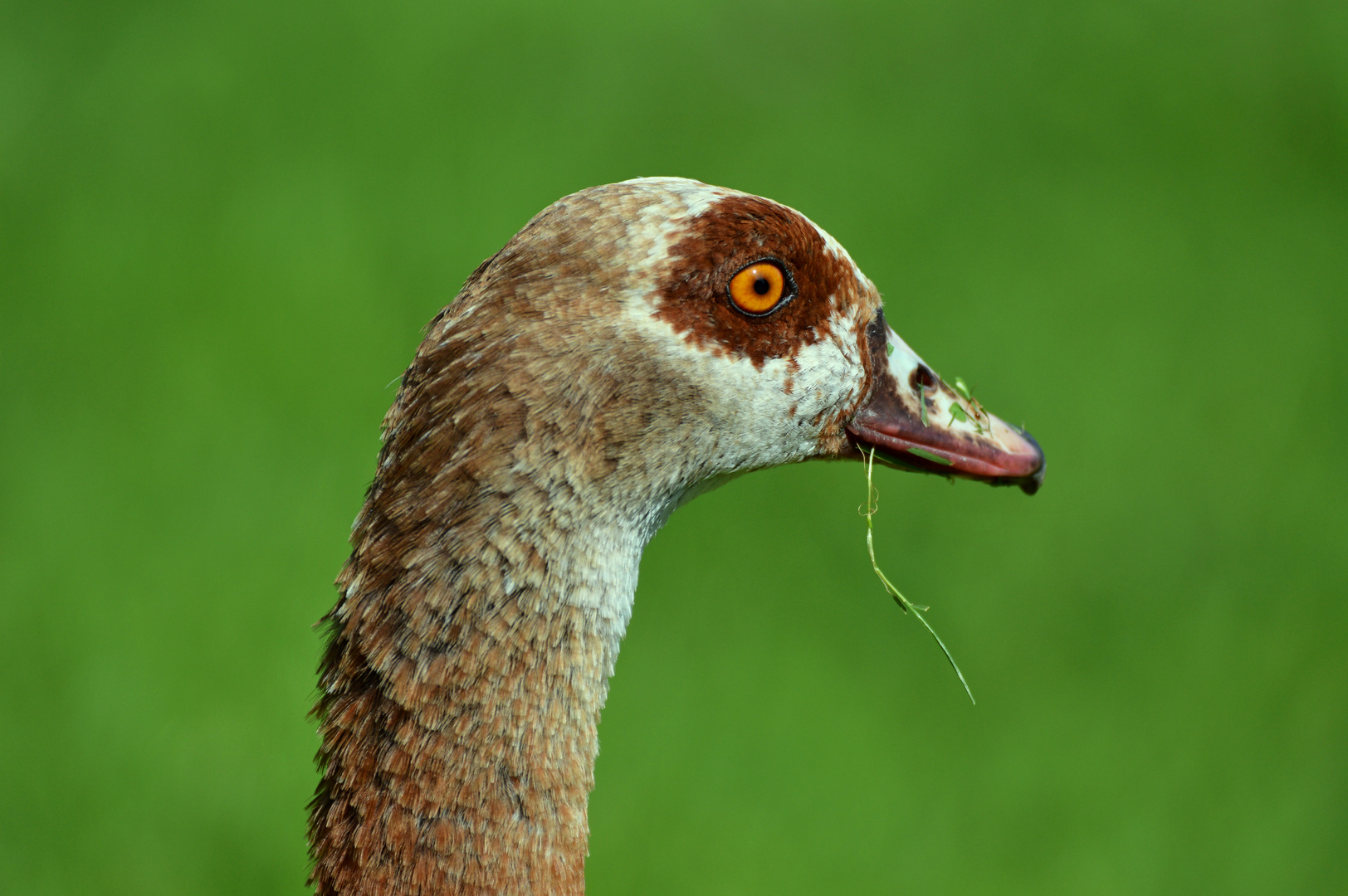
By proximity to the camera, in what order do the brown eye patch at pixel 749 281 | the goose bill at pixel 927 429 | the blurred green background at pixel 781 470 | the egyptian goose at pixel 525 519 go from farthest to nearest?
the blurred green background at pixel 781 470, the goose bill at pixel 927 429, the brown eye patch at pixel 749 281, the egyptian goose at pixel 525 519

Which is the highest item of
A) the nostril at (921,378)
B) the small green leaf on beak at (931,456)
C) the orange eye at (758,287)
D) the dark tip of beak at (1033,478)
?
the orange eye at (758,287)

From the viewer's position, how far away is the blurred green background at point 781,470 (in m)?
5.29

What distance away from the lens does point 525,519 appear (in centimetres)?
222

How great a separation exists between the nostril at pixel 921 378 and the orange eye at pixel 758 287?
0.46 metres

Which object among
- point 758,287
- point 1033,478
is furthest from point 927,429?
point 758,287

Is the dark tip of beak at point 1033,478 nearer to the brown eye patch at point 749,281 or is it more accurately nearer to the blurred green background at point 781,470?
the brown eye patch at point 749,281

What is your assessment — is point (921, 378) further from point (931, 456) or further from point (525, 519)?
point (525, 519)

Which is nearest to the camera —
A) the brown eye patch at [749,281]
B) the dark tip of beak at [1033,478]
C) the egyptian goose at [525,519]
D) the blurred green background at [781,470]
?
the egyptian goose at [525,519]

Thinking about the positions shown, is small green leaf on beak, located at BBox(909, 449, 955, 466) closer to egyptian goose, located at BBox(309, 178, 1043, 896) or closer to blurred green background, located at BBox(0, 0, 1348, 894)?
egyptian goose, located at BBox(309, 178, 1043, 896)

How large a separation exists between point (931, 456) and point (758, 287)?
0.61m

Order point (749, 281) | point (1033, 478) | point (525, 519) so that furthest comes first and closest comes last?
point (1033, 478)
point (749, 281)
point (525, 519)

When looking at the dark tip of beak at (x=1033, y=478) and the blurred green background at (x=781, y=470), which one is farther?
the blurred green background at (x=781, y=470)

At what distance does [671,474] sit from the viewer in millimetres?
2424

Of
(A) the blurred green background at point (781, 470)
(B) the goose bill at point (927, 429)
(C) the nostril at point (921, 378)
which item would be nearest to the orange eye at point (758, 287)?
(B) the goose bill at point (927, 429)
